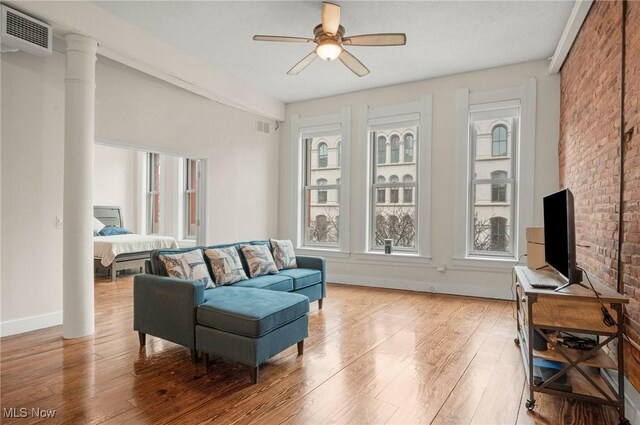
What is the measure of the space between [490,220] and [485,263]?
630mm

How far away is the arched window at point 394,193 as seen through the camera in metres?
5.81

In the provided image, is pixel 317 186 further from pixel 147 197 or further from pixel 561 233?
pixel 147 197

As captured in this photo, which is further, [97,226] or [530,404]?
[97,226]

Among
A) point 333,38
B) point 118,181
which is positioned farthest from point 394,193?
point 118,181

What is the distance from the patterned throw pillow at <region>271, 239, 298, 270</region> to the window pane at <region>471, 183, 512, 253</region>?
265 centimetres

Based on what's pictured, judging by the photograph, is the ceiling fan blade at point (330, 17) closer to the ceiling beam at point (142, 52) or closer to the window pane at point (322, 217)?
the ceiling beam at point (142, 52)

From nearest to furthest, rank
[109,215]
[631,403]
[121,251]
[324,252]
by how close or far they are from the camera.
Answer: [631,403] → [121,251] → [324,252] → [109,215]

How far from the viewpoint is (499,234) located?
509cm

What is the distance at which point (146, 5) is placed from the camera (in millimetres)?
3531

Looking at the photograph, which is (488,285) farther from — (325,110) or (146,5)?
(146,5)

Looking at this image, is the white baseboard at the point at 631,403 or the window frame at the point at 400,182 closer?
the white baseboard at the point at 631,403

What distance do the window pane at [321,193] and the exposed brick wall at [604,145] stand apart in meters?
3.42

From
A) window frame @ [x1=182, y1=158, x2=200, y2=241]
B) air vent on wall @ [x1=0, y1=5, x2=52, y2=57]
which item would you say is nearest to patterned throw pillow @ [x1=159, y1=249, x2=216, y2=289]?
air vent on wall @ [x1=0, y1=5, x2=52, y2=57]

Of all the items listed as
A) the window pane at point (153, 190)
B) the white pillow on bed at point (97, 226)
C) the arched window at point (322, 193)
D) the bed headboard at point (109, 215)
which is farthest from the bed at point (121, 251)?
the arched window at point (322, 193)
